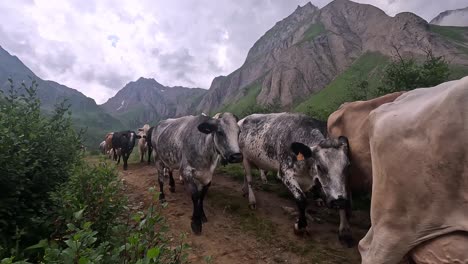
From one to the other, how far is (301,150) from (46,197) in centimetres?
443

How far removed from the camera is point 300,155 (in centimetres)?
587

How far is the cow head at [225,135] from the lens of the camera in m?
6.16

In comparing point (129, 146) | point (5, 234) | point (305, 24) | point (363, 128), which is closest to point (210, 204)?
point (363, 128)

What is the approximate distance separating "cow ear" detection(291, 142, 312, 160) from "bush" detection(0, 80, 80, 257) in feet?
13.4

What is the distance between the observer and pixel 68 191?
351cm

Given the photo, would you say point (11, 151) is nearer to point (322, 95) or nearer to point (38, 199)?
point (38, 199)

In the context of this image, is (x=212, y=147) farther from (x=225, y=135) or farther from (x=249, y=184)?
A: (x=249, y=184)

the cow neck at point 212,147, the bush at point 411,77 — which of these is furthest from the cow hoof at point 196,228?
the bush at point 411,77

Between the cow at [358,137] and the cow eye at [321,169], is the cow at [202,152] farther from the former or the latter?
the cow at [358,137]

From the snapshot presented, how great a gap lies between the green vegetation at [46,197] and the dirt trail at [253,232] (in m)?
1.69

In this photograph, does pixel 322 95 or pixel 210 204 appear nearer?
pixel 210 204

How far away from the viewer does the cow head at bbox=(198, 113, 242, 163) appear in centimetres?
616

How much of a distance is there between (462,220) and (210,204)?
644cm

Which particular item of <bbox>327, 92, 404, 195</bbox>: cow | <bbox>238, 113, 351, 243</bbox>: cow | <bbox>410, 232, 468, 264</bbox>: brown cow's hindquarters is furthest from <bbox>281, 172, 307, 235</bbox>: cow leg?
<bbox>410, 232, 468, 264</bbox>: brown cow's hindquarters
